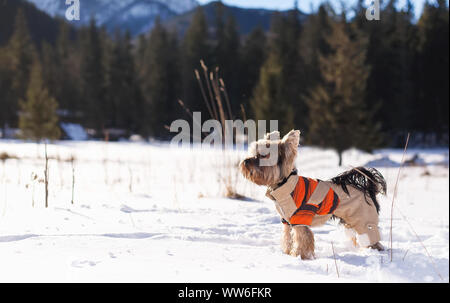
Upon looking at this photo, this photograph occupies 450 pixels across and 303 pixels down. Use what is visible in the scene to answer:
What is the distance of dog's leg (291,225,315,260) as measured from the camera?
323 cm

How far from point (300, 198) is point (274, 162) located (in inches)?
17.2

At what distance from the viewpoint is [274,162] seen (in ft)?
11.2

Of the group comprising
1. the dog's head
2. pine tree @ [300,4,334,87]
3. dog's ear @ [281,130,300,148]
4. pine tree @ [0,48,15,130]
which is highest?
pine tree @ [300,4,334,87]

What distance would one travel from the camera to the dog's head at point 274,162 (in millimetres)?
3406

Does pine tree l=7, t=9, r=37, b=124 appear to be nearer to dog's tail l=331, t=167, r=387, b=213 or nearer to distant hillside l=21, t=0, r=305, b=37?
dog's tail l=331, t=167, r=387, b=213

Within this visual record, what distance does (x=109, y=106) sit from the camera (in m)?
36.8

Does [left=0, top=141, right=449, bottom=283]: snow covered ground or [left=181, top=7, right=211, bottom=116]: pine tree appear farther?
[left=181, top=7, right=211, bottom=116]: pine tree

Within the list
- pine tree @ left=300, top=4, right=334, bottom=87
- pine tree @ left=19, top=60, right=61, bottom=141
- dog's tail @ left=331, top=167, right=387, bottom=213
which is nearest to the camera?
dog's tail @ left=331, top=167, right=387, bottom=213

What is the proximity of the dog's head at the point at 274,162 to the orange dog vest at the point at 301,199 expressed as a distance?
0.11 metres

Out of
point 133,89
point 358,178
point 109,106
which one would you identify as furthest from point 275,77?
point 109,106

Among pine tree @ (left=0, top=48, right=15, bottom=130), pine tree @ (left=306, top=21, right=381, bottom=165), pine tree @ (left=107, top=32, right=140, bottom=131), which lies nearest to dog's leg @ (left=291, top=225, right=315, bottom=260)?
pine tree @ (left=306, top=21, right=381, bottom=165)

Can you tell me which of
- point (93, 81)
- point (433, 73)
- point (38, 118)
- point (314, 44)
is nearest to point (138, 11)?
point (93, 81)

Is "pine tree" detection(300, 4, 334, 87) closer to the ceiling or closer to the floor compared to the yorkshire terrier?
closer to the ceiling

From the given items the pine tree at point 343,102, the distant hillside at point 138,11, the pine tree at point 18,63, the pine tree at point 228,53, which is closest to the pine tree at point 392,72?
the pine tree at point 343,102
